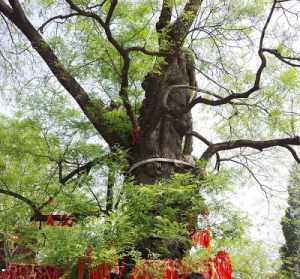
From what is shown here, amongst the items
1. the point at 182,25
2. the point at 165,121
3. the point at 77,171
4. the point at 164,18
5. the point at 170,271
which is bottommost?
the point at 170,271

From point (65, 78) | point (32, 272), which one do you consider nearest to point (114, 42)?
point (65, 78)

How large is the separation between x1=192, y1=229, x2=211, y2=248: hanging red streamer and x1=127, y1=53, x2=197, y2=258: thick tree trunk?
20 cm

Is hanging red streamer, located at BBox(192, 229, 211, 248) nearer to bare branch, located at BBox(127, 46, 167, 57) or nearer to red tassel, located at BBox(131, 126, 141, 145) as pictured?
red tassel, located at BBox(131, 126, 141, 145)

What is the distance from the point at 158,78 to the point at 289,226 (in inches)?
420

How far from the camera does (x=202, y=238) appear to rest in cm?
485

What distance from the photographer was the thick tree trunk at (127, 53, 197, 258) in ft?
17.0

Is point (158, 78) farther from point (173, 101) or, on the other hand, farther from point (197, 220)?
point (197, 220)

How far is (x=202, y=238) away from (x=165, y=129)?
1.90m

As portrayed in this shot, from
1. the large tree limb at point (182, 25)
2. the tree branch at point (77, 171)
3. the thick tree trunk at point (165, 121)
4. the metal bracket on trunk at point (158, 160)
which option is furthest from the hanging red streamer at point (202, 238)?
the large tree limb at point (182, 25)

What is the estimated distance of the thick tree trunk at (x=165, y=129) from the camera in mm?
5180

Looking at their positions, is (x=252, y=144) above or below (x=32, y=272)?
above

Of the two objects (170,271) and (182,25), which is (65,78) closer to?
(182,25)

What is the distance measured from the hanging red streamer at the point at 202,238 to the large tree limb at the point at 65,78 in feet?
6.11

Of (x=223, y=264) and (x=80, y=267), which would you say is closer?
(x=80, y=267)
